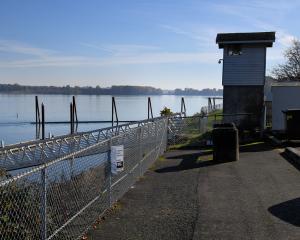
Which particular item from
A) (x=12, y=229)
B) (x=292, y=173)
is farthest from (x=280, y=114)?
(x=12, y=229)

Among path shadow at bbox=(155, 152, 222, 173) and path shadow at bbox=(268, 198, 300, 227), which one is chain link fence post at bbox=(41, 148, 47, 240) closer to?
path shadow at bbox=(268, 198, 300, 227)

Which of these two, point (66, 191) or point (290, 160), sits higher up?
point (66, 191)

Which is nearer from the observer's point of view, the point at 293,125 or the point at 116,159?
the point at 116,159

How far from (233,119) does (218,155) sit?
12835 millimetres

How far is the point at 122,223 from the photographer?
321 inches

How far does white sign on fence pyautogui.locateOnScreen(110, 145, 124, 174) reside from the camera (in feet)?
30.7

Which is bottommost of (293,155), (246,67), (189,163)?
(189,163)

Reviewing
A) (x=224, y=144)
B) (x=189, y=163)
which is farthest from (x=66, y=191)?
(x=224, y=144)

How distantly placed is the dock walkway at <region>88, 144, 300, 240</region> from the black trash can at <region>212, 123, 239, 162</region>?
22.6 inches

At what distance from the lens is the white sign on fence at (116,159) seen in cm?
936

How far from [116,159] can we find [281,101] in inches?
665

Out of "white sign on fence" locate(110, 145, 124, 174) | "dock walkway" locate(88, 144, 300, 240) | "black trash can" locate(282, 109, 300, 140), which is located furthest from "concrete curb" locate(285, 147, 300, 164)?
"white sign on fence" locate(110, 145, 124, 174)

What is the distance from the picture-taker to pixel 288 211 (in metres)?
8.94

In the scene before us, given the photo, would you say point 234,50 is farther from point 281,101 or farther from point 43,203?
point 43,203
